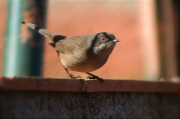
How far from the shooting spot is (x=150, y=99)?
14.2ft

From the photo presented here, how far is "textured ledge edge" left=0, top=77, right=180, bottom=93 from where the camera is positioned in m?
2.55

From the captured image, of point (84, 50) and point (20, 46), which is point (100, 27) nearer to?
point (84, 50)

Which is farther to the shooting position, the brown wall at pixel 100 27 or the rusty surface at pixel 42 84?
the brown wall at pixel 100 27

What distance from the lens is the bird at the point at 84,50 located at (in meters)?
4.07

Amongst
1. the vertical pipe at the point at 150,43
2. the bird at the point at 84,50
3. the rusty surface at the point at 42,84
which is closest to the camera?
the rusty surface at the point at 42,84

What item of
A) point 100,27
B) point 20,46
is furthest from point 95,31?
point 20,46

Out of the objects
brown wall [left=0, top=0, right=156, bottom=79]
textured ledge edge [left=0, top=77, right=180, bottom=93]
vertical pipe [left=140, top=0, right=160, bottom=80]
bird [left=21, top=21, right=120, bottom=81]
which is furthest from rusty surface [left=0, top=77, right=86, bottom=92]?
vertical pipe [left=140, top=0, right=160, bottom=80]

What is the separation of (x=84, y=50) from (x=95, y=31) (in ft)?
7.88

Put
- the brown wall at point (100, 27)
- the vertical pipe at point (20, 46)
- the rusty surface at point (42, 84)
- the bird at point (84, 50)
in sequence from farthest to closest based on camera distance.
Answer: the brown wall at point (100, 27)
the bird at point (84, 50)
the vertical pipe at point (20, 46)
the rusty surface at point (42, 84)

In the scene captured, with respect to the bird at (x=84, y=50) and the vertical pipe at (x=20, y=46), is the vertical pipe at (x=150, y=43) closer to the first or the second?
the bird at (x=84, y=50)

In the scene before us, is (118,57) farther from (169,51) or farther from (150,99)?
(150,99)

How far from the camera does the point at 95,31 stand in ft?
21.6

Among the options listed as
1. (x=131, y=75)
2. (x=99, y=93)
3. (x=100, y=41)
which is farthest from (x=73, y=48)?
(x=131, y=75)

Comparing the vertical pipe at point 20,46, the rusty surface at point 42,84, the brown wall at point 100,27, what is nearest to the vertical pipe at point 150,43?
the brown wall at point 100,27
